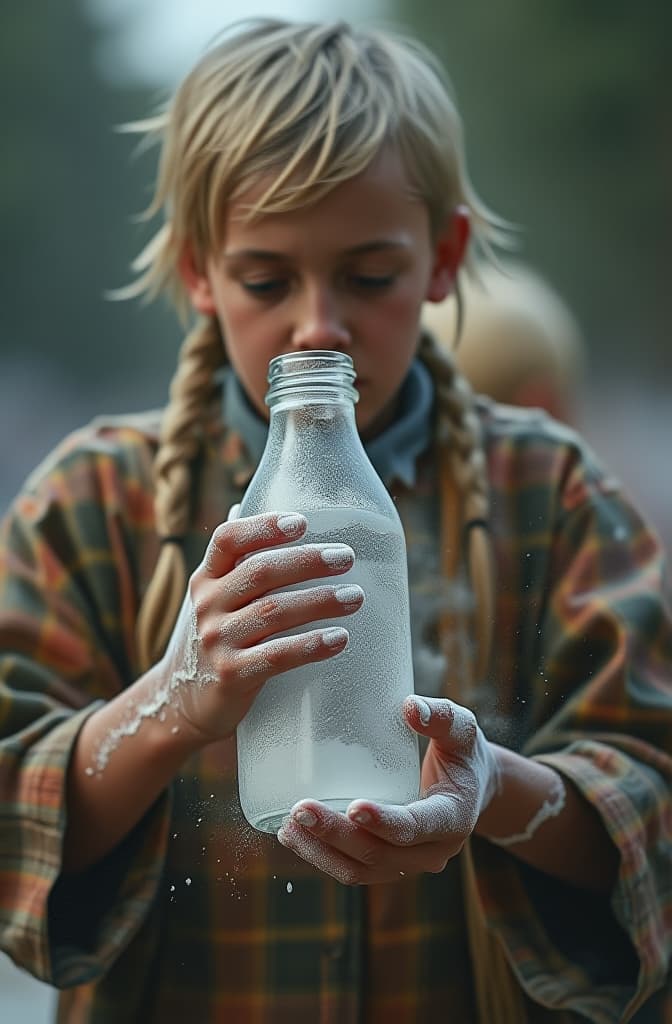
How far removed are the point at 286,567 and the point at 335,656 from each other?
0.04m

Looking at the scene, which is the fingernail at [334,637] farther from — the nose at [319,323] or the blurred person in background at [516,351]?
the blurred person in background at [516,351]

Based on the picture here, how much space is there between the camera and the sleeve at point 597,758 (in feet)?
2.60

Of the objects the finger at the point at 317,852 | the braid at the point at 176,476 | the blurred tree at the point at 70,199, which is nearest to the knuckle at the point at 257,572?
the finger at the point at 317,852

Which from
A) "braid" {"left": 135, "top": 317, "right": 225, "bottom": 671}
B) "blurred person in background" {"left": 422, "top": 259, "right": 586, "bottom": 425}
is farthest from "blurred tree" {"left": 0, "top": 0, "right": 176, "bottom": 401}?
"braid" {"left": 135, "top": 317, "right": 225, "bottom": 671}

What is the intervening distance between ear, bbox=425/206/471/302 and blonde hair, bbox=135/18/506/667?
0.01 meters

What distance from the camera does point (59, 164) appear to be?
26.2 feet

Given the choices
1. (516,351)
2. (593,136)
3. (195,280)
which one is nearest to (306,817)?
(195,280)

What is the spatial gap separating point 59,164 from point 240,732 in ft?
25.4

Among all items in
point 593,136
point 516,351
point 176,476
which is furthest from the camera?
point 593,136

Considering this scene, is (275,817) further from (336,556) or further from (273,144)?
(273,144)

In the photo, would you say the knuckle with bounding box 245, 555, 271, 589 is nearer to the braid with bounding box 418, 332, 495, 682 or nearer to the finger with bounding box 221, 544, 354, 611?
the finger with bounding box 221, 544, 354, 611

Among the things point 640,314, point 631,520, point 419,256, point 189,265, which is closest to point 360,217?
point 419,256

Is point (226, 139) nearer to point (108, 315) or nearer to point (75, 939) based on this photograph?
point (75, 939)

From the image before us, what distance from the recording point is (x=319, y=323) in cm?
77
